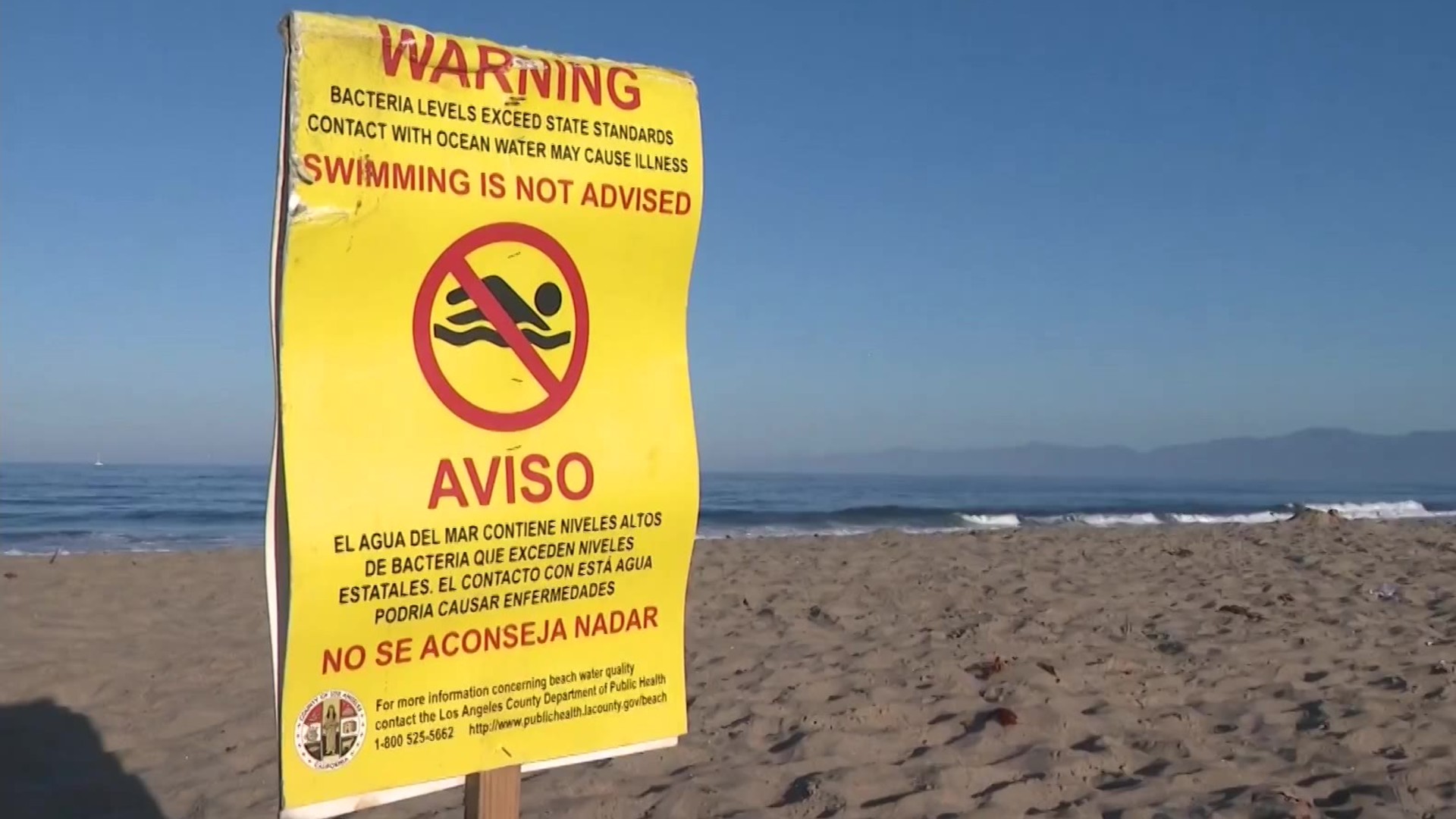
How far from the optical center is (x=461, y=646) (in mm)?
1826

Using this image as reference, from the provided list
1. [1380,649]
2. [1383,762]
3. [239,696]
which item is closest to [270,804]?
[239,696]

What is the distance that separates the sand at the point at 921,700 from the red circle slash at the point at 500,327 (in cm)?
239

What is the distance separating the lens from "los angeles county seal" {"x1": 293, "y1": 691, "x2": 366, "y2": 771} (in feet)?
5.55

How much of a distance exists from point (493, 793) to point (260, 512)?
21522 mm

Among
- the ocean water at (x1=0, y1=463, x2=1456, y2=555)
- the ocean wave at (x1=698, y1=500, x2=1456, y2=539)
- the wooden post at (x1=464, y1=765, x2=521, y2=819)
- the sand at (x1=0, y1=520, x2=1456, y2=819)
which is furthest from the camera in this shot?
the ocean wave at (x1=698, y1=500, x2=1456, y2=539)

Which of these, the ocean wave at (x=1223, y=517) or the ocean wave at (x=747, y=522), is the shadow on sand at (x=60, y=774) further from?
the ocean wave at (x=1223, y=517)

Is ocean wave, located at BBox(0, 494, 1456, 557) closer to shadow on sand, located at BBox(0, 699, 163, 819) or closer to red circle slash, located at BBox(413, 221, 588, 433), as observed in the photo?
shadow on sand, located at BBox(0, 699, 163, 819)

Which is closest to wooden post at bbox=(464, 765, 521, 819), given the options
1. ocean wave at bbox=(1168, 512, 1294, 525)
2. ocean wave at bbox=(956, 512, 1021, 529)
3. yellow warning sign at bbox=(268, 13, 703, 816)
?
yellow warning sign at bbox=(268, 13, 703, 816)

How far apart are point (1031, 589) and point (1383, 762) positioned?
4260mm

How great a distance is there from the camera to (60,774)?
171 inches

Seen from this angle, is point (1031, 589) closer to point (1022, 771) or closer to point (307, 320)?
point (1022, 771)

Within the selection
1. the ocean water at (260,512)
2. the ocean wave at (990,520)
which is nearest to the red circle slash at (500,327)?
the ocean water at (260,512)

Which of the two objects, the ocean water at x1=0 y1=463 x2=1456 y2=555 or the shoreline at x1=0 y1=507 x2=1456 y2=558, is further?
the ocean water at x1=0 y1=463 x2=1456 y2=555

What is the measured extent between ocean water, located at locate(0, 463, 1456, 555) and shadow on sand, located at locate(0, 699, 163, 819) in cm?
456
